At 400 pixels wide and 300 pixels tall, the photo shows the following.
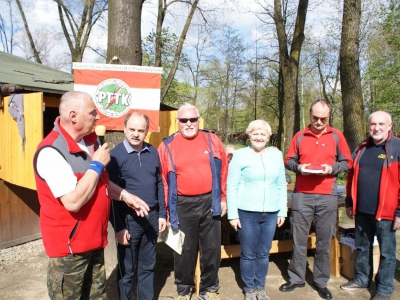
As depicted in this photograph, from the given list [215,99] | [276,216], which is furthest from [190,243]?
[215,99]

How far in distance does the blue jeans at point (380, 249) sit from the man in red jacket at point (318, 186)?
334 mm

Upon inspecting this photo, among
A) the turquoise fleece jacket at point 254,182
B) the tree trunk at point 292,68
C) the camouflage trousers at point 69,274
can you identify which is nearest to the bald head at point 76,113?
the camouflage trousers at point 69,274

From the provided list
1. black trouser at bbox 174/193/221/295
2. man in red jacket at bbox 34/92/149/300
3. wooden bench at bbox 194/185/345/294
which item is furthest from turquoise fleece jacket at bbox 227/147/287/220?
man in red jacket at bbox 34/92/149/300

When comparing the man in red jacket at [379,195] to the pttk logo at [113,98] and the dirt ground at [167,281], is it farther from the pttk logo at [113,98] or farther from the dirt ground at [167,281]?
the pttk logo at [113,98]

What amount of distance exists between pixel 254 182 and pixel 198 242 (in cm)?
86

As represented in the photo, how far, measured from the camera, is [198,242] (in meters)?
3.35

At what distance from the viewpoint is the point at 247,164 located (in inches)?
124

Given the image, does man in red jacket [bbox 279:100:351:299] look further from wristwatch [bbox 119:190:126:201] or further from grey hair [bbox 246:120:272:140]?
wristwatch [bbox 119:190:126:201]

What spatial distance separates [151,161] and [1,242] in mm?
3654

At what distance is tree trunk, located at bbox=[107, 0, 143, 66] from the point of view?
397 centimetres

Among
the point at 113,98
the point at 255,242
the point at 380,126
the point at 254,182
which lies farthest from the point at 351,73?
the point at 113,98

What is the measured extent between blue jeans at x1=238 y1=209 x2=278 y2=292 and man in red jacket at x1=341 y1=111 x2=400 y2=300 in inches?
38.5

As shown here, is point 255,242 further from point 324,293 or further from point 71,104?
point 71,104

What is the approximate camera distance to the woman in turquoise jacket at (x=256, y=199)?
124 inches
